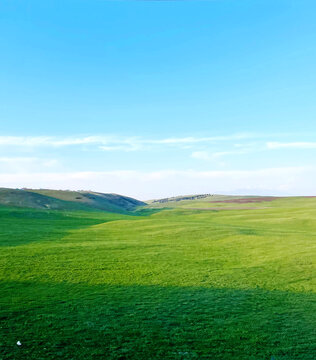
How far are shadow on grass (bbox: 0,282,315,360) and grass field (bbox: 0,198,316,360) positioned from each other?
31 mm

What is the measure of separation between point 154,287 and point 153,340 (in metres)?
5.28

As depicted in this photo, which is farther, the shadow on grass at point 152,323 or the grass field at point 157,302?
the grass field at point 157,302

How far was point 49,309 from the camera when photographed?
38.4 feet

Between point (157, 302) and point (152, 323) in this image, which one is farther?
point (157, 302)

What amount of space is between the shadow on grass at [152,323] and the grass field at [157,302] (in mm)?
31

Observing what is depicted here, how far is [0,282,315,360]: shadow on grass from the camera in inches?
355

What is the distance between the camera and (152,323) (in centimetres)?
1083

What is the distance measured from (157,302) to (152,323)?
2023 millimetres

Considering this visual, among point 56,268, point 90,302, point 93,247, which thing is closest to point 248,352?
point 90,302

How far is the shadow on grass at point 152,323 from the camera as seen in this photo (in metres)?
9.01

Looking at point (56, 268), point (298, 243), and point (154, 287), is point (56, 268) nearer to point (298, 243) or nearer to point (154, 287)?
point (154, 287)

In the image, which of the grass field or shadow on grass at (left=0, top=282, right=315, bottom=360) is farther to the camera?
the grass field

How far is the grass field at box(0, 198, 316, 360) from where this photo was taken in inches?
363

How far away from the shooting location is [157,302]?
12.8m
